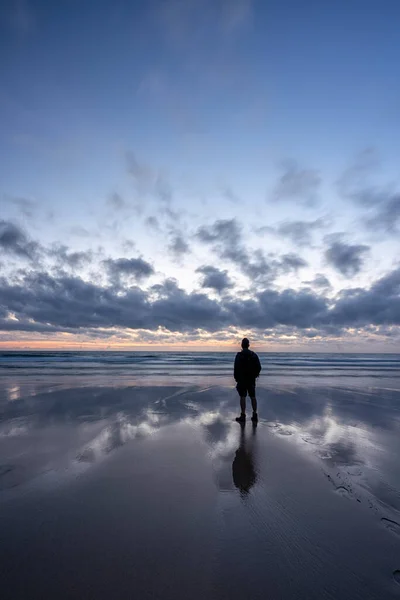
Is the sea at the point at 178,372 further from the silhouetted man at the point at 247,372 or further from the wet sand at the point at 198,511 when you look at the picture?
the wet sand at the point at 198,511

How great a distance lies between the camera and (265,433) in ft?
24.2

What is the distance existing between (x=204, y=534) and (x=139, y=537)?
647 millimetres

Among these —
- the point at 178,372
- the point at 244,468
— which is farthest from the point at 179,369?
the point at 244,468

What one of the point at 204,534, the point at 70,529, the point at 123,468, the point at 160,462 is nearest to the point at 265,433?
the point at 160,462

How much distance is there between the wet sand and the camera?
8.51ft

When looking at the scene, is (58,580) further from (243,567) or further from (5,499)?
(5,499)

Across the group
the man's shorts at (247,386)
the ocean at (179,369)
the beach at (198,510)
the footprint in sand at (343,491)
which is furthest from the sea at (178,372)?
the footprint in sand at (343,491)

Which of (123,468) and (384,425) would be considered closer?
(123,468)

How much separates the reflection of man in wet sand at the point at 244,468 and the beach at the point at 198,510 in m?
0.03

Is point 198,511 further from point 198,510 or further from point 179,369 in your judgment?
point 179,369

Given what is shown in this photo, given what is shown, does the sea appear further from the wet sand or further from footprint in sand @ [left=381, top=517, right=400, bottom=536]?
footprint in sand @ [left=381, top=517, right=400, bottom=536]

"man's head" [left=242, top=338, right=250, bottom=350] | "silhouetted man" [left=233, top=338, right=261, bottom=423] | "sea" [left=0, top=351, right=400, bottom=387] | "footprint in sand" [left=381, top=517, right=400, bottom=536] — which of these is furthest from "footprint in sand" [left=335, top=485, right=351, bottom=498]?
"sea" [left=0, top=351, right=400, bottom=387]

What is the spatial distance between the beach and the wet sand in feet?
0.05

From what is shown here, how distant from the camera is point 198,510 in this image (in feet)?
12.2
